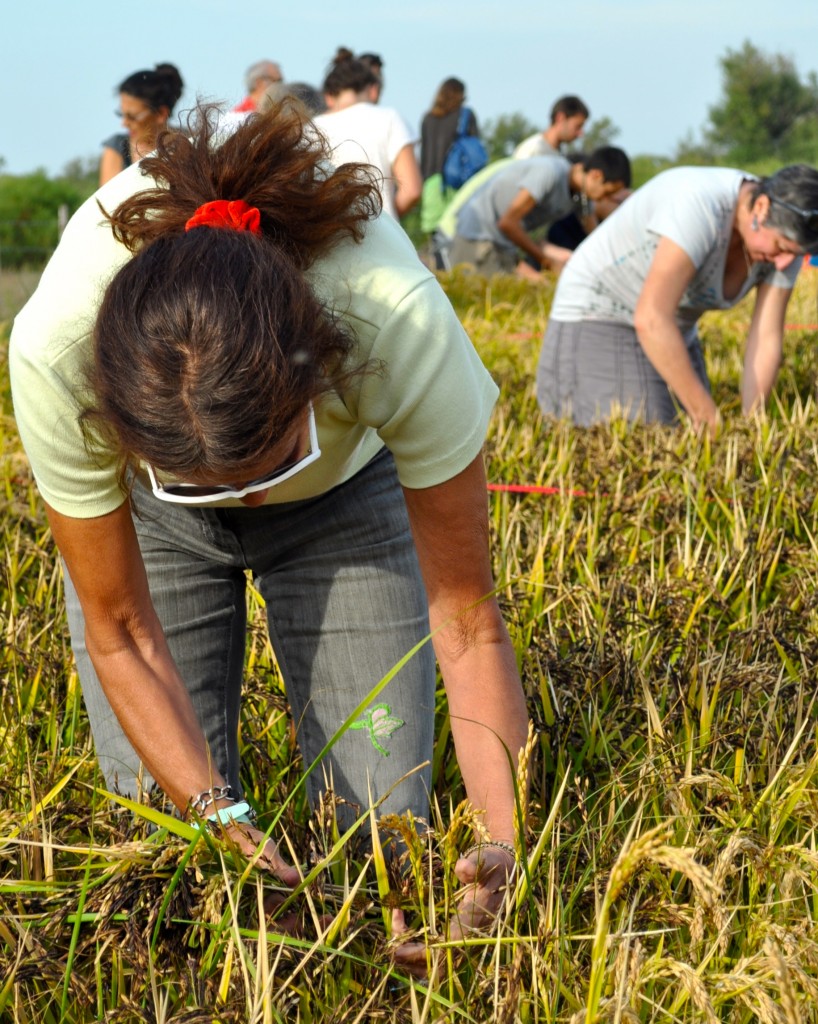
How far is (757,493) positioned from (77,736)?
188 cm

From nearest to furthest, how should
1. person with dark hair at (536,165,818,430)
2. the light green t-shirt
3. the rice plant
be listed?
1. the rice plant
2. the light green t-shirt
3. person with dark hair at (536,165,818,430)

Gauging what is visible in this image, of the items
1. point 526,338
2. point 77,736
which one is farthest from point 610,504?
point 526,338

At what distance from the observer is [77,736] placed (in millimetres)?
2207

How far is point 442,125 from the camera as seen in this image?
905cm

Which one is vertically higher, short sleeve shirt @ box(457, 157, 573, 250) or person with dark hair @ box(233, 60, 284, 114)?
person with dark hair @ box(233, 60, 284, 114)

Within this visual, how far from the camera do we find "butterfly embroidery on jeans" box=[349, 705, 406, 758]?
1.99 m

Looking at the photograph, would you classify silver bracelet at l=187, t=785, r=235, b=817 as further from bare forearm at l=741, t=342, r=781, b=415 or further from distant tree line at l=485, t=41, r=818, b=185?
distant tree line at l=485, t=41, r=818, b=185

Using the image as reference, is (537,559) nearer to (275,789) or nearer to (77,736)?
(275,789)

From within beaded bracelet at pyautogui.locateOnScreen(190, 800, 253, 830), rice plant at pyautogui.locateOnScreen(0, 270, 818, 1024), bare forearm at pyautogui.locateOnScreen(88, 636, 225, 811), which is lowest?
rice plant at pyautogui.locateOnScreen(0, 270, 818, 1024)

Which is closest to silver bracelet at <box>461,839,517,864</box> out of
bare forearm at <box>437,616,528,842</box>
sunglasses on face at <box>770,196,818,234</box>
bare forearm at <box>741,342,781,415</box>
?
bare forearm at <box>437,616,528,842</box>

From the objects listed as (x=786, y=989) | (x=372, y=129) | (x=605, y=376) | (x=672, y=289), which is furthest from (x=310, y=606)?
(x=372, y=129)

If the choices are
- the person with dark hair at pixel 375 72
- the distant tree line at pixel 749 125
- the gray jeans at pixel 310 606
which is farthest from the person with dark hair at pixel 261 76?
the distant tree line at pixel 749 125

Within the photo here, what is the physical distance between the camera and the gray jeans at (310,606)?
204cm

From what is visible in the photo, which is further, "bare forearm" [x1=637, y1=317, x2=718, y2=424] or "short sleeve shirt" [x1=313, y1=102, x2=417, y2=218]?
"short sleeve shirt" [x1=313, y1=102, x2=417, y2=218]
